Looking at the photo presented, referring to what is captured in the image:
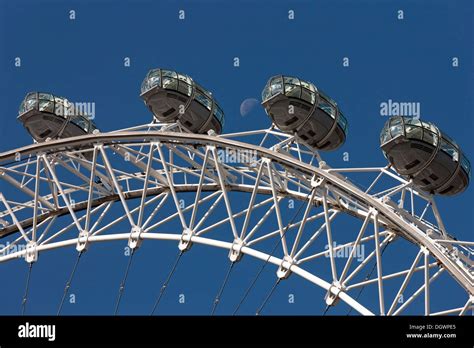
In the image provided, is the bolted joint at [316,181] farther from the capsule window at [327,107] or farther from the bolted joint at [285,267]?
the capsule window at [327,107]

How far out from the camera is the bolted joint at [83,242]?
186 ft

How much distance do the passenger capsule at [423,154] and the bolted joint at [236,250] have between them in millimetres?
6135

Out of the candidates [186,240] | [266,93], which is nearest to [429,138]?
[266,93]

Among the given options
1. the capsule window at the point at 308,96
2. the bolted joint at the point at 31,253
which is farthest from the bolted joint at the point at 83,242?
the capsule window at the point at 308,96

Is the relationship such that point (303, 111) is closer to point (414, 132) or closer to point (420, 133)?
point (414, 132)

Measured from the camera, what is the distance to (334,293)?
5003 centimetres

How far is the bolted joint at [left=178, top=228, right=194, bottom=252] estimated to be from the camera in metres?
54.2

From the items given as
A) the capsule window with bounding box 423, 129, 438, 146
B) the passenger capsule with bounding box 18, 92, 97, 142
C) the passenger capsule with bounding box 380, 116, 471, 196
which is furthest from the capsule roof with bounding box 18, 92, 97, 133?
the capsule window with bounding box 423, 129, 438, 146

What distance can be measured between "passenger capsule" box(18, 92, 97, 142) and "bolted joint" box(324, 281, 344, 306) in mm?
15117

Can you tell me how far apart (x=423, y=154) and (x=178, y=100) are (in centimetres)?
1037
